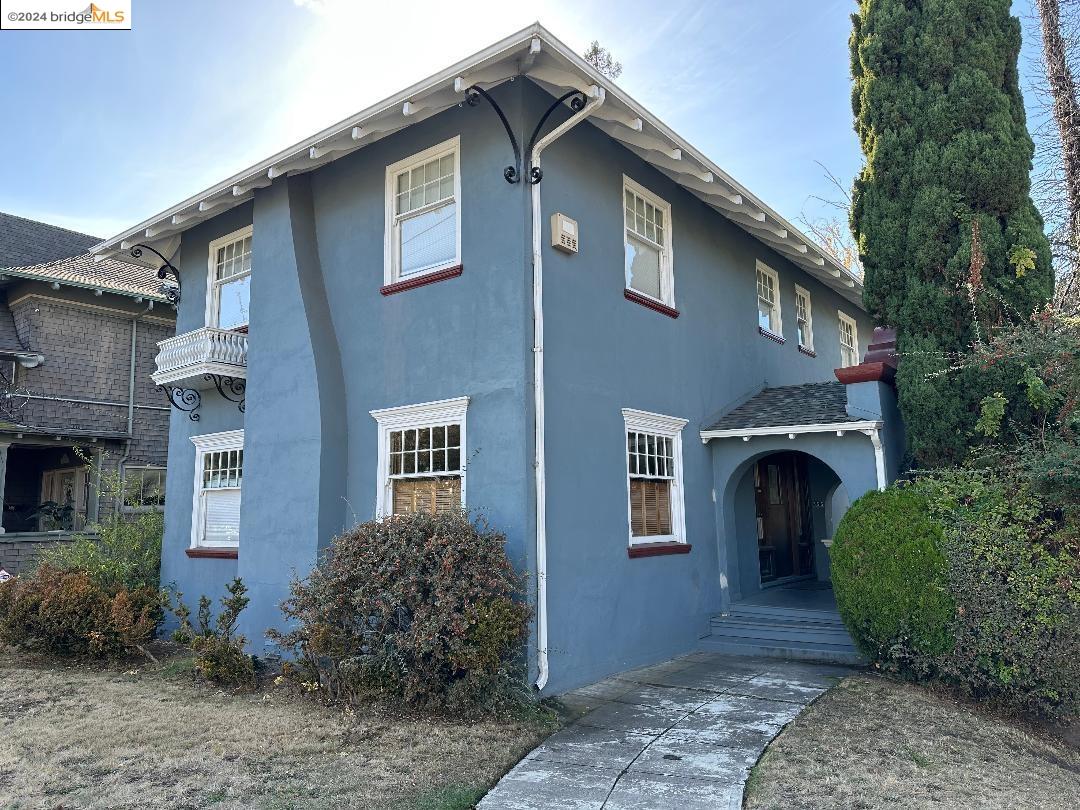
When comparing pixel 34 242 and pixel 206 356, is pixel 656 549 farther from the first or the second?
pixel 34 242

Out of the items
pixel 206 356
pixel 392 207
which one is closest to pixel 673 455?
pixel 392 207

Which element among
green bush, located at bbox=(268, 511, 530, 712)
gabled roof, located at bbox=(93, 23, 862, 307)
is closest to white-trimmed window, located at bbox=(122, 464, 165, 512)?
gabled roof, located at bbox=(93, 23, 862, 307)

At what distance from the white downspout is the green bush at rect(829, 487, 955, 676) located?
3096 mm

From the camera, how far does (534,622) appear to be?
23.3ft

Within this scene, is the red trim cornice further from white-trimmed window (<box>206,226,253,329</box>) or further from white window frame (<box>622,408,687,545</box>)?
white-trimmed window (<box>206,226,253,329</box>)

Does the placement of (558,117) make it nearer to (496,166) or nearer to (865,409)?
(496,166)

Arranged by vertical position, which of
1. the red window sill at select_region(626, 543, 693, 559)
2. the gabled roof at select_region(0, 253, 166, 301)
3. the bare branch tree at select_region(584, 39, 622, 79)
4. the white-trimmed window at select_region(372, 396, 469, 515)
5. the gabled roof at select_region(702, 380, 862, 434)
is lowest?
the red window sill at select_region(626, 543, 693, 559)

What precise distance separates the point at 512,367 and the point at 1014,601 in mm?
4992

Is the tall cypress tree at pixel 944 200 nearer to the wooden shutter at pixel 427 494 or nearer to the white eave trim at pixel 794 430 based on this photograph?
the white eave trim at pixel 794 430

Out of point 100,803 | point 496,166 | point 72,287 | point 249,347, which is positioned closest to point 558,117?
point 496,166

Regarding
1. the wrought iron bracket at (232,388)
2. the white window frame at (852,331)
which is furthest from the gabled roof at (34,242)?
the white window frame at (852,331)

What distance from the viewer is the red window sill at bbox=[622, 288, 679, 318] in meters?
9.09

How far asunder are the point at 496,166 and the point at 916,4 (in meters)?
5.73

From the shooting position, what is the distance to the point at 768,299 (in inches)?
504
